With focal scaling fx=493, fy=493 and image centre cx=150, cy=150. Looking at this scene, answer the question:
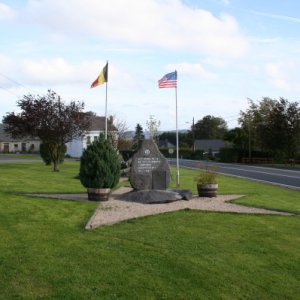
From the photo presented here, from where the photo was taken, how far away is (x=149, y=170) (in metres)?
15.5

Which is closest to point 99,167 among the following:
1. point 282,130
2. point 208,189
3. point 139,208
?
point 139,208

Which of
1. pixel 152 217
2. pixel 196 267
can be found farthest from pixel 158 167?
pixel 196 267

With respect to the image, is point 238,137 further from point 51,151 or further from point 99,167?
point 99,167

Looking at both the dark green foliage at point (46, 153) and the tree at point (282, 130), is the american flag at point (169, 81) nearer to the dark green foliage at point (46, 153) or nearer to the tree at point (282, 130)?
the dark green foliage at point (46, 153)

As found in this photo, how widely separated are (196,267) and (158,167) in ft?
28.5

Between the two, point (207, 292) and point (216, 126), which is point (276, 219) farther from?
point (216, 126)

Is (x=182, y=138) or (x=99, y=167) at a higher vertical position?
(x=182, y=138)

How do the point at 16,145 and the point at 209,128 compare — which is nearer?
the point at 16,145

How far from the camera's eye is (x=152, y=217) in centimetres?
1112

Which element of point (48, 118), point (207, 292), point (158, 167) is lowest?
point (207, 292)

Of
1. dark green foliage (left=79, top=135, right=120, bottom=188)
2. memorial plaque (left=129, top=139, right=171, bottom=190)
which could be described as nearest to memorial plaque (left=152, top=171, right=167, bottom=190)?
memorial plaque (left=129, top=139, right=171, bottom=190)

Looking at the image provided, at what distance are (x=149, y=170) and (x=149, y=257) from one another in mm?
8155

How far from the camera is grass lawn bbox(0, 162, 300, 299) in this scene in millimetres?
5926

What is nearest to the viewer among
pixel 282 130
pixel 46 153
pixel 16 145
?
pixel 46 153
